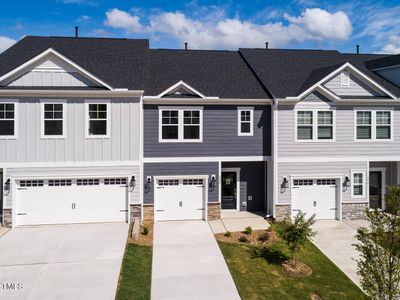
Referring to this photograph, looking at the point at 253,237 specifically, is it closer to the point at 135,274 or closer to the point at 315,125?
the point at 135,274

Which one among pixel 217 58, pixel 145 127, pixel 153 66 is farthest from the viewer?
pixel 217 58

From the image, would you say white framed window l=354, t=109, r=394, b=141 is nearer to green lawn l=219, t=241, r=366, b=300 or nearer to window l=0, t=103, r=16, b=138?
green lawn l=219, t=241, r=366, b=300

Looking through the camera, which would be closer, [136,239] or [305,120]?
[136,239]

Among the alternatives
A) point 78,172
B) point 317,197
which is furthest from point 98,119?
point 317,197

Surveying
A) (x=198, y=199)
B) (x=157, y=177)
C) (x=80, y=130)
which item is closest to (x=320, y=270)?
(x=198, y=199)

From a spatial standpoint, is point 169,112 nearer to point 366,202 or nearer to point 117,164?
point 117,164

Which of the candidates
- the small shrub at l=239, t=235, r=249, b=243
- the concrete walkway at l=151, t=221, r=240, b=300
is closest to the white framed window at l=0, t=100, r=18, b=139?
the concrete walkway at l=151, t=221, r=240, b=300
